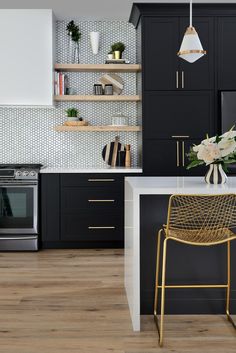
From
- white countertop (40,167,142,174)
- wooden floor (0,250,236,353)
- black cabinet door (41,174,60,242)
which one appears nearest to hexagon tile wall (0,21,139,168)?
white countertop (40,167,142,174)

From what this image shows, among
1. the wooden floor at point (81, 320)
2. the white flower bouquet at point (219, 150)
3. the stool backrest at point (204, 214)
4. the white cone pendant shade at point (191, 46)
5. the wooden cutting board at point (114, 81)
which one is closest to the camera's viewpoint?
the wooden floor at point (81, 320)

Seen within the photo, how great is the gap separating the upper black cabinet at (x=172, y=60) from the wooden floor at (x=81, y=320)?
210 cm

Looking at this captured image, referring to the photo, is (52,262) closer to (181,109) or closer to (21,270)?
(21,270)

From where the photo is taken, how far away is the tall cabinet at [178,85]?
5.51 meters

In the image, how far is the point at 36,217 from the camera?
5461mm

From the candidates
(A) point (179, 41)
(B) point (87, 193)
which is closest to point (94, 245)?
(B) point (87, 193)

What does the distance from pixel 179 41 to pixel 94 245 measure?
2.35 m

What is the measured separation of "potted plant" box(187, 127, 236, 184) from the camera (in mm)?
3279

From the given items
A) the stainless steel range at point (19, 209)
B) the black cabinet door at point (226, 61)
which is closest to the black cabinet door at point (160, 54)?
the black cabinet door at point (226, 61)

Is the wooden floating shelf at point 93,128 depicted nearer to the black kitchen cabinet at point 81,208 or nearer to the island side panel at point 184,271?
the black kitchen cabinet at point 81,208

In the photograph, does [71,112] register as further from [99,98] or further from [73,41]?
[73,41]

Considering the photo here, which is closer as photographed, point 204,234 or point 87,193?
point 204,234

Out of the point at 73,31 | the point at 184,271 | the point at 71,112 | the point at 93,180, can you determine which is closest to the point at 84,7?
the point at 73,31

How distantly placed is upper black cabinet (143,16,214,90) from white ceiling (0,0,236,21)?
0.91ft
